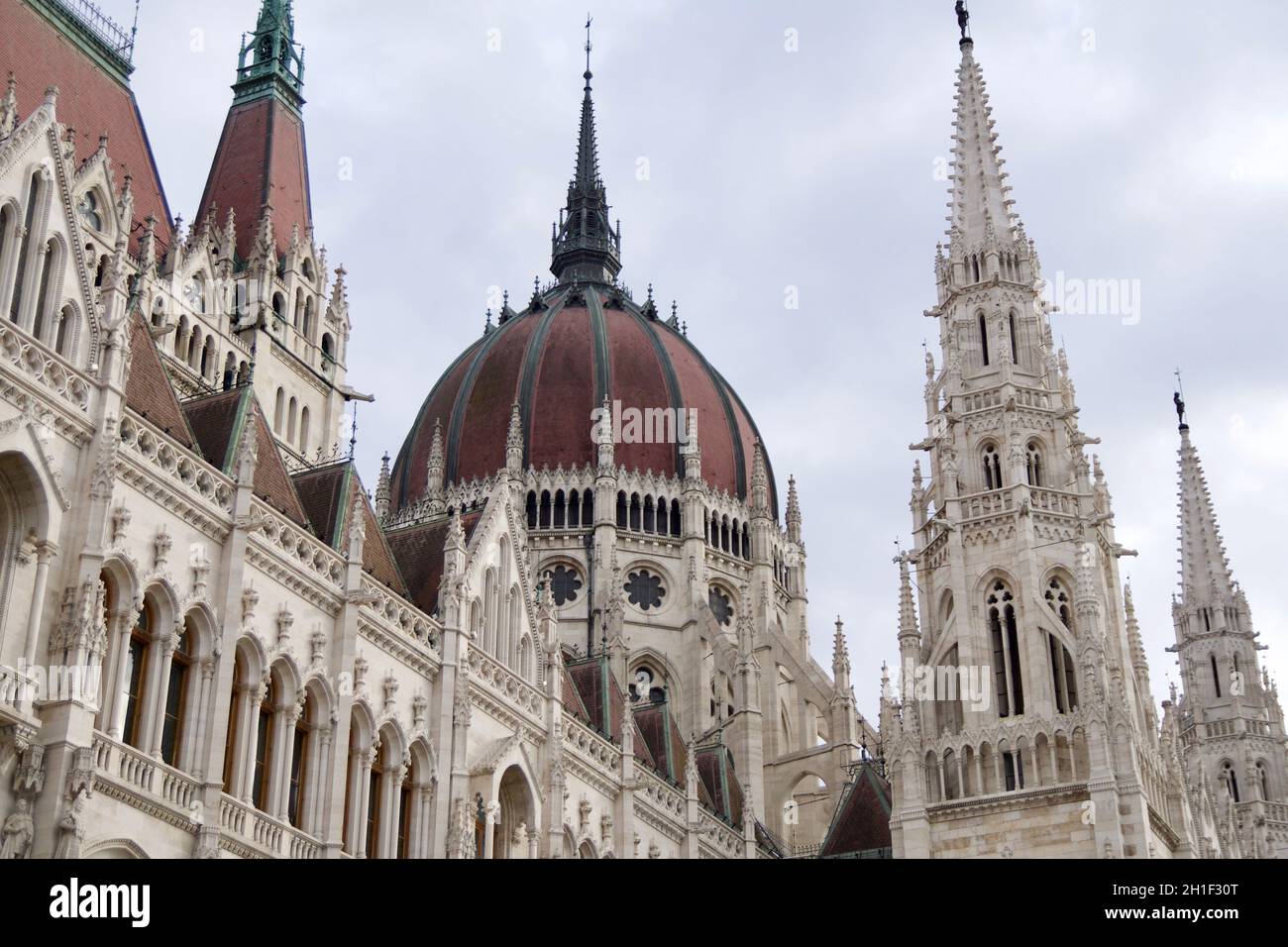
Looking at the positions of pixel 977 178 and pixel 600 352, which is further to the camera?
pixel 600 352

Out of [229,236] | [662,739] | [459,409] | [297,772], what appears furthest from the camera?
[459,409]

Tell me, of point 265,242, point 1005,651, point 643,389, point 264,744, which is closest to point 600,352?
point 643,389

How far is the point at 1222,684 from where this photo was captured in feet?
250

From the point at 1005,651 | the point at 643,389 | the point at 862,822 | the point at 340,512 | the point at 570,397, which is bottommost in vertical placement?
the point at 862,822

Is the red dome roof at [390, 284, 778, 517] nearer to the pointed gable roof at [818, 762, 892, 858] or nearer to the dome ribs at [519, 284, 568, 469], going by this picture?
the dome ribs at [519, 284, 568, 469]

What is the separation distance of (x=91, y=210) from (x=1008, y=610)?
25.1 m

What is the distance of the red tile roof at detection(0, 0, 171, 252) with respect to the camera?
37.4m

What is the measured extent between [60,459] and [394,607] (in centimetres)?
910

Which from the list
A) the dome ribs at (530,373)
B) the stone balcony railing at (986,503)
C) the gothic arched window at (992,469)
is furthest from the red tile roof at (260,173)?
the gothic arched window at (992,469)

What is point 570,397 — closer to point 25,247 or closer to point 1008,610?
point 1008,610

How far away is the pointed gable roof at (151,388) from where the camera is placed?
2933 cm

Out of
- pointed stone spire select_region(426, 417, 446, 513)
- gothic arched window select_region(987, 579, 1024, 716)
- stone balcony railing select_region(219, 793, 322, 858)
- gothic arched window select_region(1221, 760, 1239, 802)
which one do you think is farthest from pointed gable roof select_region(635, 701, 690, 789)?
gothic arched window select_region(1221, 760, 1239, 802)

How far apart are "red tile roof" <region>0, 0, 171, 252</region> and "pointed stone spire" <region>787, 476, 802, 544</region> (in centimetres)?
3260

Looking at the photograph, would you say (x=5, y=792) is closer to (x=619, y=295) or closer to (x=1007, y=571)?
(x=1007, y=571)
